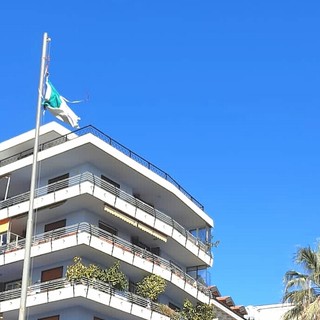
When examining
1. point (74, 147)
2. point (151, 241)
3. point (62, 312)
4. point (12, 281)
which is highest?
point (74, 147)

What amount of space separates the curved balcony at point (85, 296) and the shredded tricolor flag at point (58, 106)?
10654 millimetres

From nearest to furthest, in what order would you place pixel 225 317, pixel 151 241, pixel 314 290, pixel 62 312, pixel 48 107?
pixel 48 107 → pixel 314 290 → pixel 62 312 → pixel 151 241 → pixel 225 317

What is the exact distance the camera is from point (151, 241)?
40.9m

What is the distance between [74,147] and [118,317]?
9.18 metres

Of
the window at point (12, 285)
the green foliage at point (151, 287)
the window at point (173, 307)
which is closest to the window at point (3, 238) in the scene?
the window at point (12, 285)

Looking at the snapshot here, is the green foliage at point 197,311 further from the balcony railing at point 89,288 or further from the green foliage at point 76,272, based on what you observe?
the green foliage at point 76,272

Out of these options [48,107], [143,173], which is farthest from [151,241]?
[48,107]

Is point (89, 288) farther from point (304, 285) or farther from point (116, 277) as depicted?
point (304, 285)

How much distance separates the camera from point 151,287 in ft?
123

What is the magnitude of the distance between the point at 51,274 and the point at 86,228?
145 inches

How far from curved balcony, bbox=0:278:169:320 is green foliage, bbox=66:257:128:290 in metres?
0.25

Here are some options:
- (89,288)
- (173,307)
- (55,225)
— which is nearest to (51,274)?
(55,225)

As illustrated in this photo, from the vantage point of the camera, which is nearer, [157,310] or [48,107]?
[48,107]

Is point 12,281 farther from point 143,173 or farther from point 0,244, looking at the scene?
point 143,173
